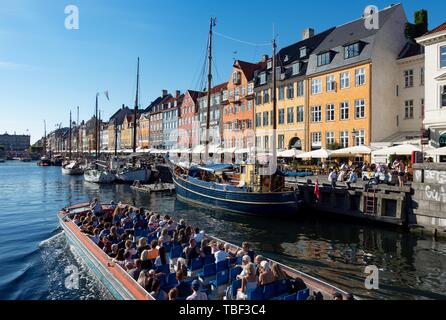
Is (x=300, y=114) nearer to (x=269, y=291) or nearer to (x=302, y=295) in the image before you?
(x=269, y=291)

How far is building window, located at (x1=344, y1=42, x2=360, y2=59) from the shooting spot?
1372 inches

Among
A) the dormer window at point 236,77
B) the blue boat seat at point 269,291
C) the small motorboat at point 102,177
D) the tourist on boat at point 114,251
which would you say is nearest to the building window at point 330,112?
the dormer window at point 236,77

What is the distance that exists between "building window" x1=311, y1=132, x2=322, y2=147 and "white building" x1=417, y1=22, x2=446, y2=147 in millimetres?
13103

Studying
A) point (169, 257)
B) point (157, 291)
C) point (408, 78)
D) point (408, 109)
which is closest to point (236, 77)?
point (408, 78)

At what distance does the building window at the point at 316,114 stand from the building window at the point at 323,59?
4.80 metres

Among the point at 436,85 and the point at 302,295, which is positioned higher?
the point at 436,85

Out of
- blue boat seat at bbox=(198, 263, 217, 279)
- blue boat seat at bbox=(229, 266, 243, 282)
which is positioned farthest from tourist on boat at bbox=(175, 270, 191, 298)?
blue boat seat at bbox=(229, 266, 243, 282)

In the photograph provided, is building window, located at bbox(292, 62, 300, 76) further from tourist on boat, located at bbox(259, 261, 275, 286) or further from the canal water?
tourist on boat, located at bbox(259, 261, 275, 286)

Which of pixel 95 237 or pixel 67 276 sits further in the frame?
pixel 95 237

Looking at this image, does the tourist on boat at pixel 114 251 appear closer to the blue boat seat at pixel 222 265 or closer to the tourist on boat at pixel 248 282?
the blue boat seat at pixel 222 265

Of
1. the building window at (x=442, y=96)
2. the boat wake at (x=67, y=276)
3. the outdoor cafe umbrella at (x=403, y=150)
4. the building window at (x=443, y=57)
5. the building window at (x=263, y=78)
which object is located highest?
the building window at (x=263, y=78)

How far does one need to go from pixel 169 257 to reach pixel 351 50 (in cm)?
3164

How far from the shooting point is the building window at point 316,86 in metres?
38.7

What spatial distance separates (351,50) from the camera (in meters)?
35.4
